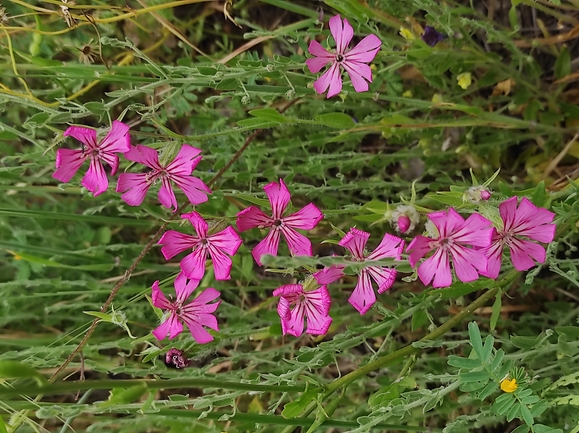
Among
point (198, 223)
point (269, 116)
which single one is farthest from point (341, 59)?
point (198, 223)

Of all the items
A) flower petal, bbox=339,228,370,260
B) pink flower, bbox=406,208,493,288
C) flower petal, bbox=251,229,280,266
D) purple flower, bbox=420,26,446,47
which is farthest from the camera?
purple flower, bbox=420,26,446,47

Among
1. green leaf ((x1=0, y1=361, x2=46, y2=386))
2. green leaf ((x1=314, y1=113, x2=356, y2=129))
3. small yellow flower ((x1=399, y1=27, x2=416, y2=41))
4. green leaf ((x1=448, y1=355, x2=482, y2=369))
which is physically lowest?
green leaf ((x1=0, y1=361, x2=46, y2=386))

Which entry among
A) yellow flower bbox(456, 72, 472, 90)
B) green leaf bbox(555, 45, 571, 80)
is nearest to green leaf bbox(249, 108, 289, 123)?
yellow flower bbox(456, 72, 472, 90)

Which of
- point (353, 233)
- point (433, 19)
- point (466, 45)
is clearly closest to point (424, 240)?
point (353, 233)

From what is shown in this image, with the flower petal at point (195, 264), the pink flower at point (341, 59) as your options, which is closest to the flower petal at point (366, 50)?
the pink flower at point (341, 59)

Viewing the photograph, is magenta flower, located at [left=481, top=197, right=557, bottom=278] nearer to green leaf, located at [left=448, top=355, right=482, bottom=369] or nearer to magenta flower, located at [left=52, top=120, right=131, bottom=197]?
green leaf, located at [left=448, top=355, right=482, bottom=369]

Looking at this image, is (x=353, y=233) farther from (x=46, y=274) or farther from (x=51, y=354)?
(x=46, y=274)

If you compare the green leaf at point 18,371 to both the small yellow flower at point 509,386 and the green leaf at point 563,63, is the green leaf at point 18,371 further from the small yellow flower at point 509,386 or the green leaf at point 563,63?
the green leaf at point 563,63
